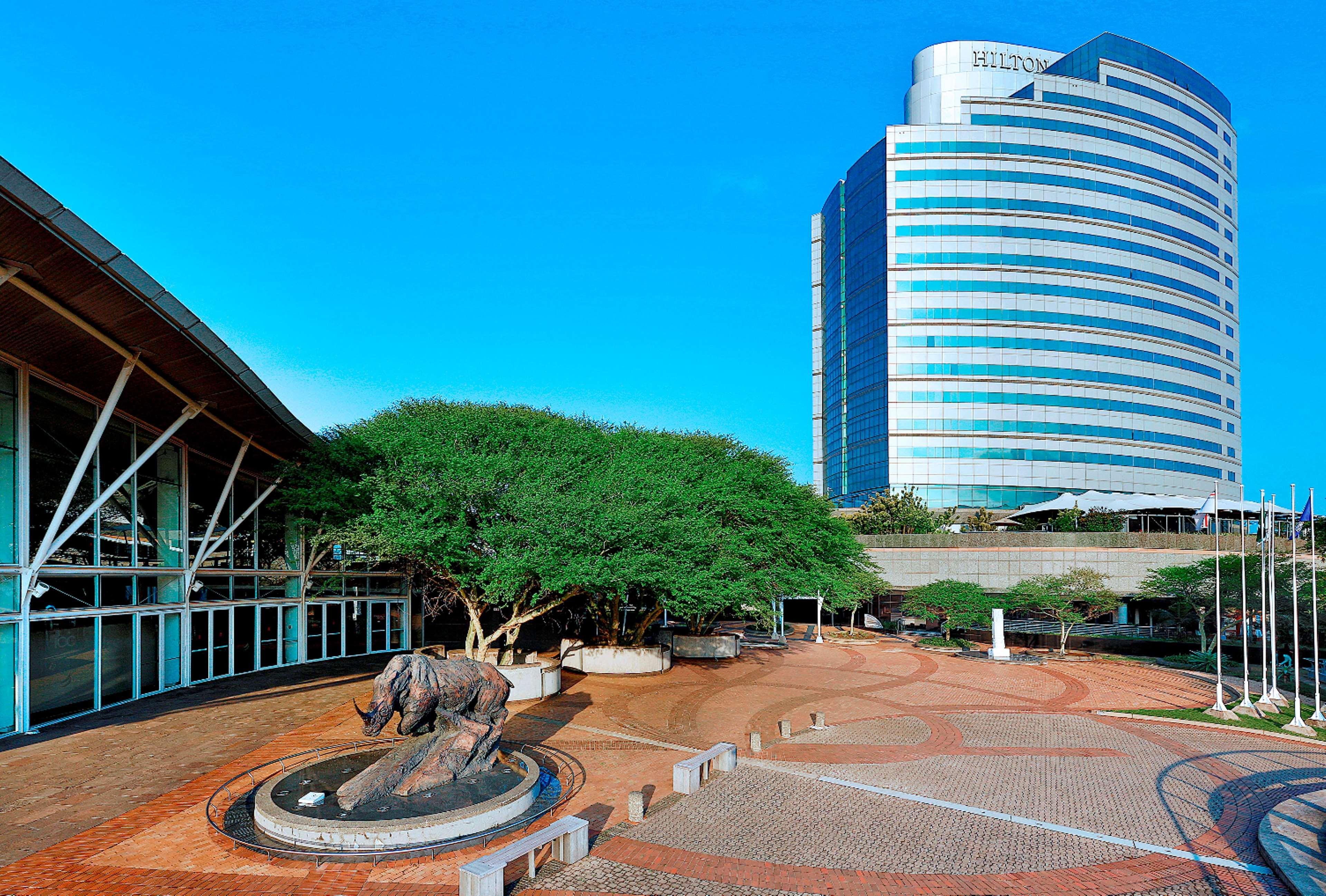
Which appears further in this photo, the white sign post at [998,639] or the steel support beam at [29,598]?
the white sign post at [998,639]

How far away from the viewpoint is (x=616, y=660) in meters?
27.5

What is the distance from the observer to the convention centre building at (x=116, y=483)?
1526 cm

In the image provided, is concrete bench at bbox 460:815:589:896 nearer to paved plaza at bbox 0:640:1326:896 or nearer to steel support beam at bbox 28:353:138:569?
paved plaza at bbox 0:640:1326:896

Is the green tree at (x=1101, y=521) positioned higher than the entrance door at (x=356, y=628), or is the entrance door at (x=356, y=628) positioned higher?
the green tree at (x=1101, y=521)

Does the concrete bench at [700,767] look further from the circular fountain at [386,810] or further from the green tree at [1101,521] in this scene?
the green tree at [1101,521]

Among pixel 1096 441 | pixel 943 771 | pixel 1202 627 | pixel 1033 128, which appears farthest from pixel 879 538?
pixel 1033 128

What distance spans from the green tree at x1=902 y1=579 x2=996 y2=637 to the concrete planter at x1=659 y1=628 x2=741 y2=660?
13.3 metres

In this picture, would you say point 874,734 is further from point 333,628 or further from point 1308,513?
point 333,628

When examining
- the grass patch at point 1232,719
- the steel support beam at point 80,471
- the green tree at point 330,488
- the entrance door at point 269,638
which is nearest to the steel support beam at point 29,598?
the steel support beam at point 80,471

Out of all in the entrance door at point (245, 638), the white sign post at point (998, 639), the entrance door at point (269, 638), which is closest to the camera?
the entrance door at point (245, 638)

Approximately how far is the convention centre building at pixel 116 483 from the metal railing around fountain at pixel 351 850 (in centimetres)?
835

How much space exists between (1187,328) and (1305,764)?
78209mm

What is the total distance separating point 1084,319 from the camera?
7612cm

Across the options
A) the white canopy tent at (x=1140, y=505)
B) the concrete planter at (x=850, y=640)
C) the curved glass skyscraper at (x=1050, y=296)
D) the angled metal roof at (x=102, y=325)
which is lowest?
the concrete planter at (x=850, y=640)
